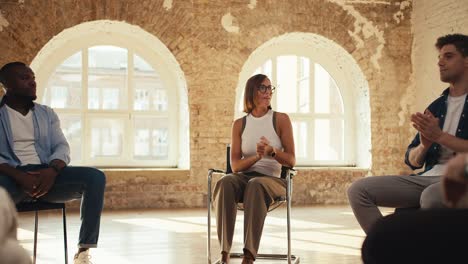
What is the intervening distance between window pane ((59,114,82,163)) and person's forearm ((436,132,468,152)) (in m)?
6.02

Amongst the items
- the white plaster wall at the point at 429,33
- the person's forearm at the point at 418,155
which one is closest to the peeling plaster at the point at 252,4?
the white plaster wall at the point at 429,33

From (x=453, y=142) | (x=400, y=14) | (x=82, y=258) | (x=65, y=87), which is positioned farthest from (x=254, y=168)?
(x=400, y=14)

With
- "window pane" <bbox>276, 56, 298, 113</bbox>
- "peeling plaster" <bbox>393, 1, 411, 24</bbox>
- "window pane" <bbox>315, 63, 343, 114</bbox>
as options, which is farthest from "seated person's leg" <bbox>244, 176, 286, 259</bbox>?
"peeling plaster" <bbox>393, 1, 411, 24</bbox>

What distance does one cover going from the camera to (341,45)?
8.08 metres

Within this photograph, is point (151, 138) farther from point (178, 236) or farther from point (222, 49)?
point (178, 236)

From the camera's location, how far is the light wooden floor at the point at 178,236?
13.2ft

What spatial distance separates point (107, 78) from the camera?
8.02 m

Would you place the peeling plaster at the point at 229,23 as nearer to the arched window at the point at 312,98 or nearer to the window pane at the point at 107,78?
the arched window at the point at 312,98

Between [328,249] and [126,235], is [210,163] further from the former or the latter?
[328,249]

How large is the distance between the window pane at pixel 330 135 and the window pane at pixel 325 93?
0.57 feet

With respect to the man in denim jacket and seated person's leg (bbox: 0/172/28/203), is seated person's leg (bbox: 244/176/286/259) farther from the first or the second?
seated person's leg (bbox: 0/172/28/203)

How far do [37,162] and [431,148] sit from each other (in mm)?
2337

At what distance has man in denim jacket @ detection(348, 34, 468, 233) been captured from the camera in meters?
2.81

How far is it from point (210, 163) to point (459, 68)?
4.93 m
